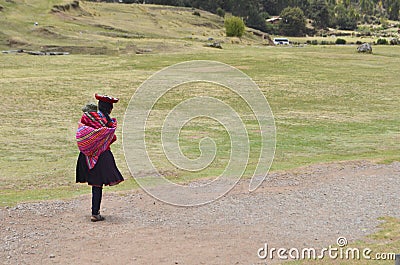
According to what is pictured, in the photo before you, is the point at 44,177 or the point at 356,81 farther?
the point at 356,81

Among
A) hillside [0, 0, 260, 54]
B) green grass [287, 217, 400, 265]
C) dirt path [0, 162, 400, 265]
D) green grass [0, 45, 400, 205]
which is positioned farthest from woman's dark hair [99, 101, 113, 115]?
hillside [0, 0, 260, 54]

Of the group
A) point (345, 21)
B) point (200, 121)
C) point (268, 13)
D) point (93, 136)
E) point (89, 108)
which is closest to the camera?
point (93, 136)

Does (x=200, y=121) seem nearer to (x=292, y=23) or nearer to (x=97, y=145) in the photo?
(x=97, y=145)

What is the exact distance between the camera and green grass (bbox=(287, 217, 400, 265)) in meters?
9.95

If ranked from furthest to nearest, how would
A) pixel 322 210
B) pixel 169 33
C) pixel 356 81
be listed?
1. pixel 169 33
2. pixel 356 81
3. pixel 322 210

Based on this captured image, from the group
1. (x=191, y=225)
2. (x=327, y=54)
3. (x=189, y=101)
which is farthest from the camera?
(x=327, y=54)

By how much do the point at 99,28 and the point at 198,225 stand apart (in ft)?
226

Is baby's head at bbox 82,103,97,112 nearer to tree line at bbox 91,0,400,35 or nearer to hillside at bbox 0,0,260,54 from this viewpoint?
hillside at bbox 0,0,260,54

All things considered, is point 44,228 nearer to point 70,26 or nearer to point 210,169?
point 210,169

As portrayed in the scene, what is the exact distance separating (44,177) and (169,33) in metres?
71.3

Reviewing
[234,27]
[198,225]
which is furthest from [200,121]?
[234,27]

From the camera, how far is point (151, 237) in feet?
36.5

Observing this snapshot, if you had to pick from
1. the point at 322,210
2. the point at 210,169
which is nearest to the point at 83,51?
the point at 210,169

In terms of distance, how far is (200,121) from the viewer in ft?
89.7
